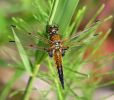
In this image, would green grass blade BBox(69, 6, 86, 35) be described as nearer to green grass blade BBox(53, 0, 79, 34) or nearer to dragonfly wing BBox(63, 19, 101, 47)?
dragonfly wing BBox(63, 19, 101, 47)

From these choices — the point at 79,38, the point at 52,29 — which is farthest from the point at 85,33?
the point at 52,29

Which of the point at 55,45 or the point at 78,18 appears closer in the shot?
the point at 55,45

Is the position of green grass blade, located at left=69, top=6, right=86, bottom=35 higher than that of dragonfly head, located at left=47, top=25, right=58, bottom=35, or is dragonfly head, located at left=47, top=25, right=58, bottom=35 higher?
green grass blade, located at left=69, top=6, right=86, bottom=35

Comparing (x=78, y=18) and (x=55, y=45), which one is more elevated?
(x=78, y=18)

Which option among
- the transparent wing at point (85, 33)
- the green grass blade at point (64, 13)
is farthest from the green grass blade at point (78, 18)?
the green grass blade at point (64, 13)

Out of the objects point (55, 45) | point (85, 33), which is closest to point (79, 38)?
point (85, 33)

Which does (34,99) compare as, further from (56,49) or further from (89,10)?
(56,49)

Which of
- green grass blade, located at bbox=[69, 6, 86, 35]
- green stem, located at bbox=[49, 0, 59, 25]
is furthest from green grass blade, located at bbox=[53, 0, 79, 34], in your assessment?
green grass blade, located at bbox=[69, 6, 86, 35]

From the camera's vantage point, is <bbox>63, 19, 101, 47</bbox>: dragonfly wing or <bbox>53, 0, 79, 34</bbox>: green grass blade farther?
<bbox>63, 19, 101, 47</bbox>: dragonfly wing

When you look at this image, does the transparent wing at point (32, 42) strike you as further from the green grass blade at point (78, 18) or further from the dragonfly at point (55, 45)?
the green grass blade at point (78, 18)

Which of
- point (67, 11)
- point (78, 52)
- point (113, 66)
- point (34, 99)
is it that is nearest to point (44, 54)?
point (67, 11)

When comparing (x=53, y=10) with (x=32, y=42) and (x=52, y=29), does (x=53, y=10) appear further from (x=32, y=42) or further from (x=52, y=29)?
(x=32, y=42)
